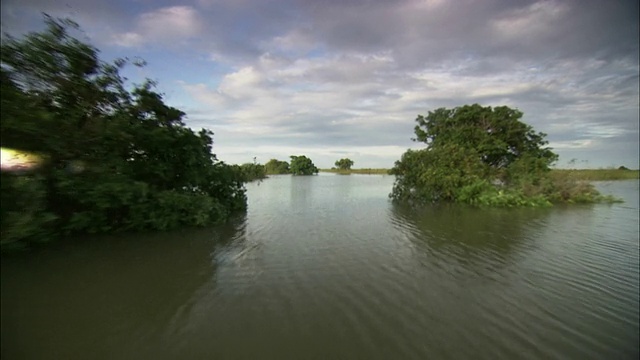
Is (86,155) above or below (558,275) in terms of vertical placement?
above

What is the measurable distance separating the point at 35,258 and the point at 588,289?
8.21 metres

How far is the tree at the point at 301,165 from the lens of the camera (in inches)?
2778

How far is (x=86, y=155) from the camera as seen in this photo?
4.06m

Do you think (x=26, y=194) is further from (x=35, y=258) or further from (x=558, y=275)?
(x=558, y=275)

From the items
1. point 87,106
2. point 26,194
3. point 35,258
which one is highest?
point 87,106

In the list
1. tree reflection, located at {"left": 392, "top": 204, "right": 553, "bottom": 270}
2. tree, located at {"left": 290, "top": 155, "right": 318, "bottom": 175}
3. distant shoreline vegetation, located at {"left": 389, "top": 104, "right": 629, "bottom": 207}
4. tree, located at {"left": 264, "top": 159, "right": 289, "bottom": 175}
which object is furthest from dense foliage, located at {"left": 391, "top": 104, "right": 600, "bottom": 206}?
tree, located at {"left": 264, "top": 159, "right": 289, "bottom": 175}

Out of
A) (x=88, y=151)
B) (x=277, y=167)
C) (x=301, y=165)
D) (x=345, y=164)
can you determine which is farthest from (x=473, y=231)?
(x=345, y=164)

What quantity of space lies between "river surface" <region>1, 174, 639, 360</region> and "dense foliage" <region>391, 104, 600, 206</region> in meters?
9.12

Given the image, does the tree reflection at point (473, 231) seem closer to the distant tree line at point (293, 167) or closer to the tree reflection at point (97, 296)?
the tree reflection at point (97, 296)

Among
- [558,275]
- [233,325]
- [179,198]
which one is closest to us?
[233,325]

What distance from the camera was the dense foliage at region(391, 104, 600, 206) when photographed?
16.6 metres

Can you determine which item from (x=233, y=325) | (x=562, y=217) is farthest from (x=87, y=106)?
(x=562, y=217)

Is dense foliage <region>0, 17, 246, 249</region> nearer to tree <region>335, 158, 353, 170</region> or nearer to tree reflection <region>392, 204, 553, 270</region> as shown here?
tree reflection <region>392, 204, 553, 270</region>

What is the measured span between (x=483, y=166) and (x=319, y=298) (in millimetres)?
18066
